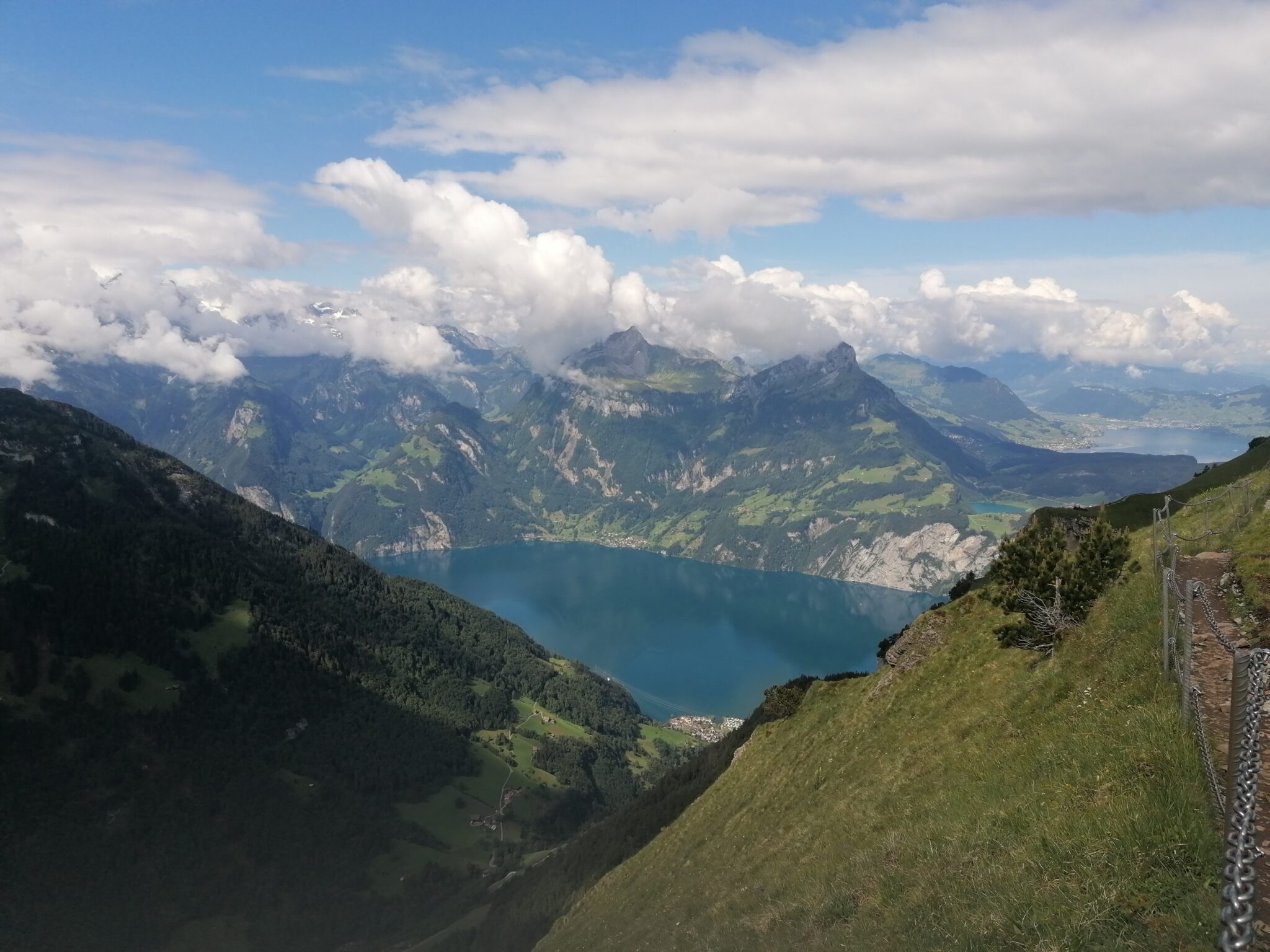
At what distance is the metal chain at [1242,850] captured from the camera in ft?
20.3

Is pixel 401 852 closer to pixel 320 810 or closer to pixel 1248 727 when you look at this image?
pixel 320 810

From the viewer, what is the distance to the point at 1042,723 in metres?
23.0

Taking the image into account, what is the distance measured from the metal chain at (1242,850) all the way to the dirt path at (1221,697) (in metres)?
2.45

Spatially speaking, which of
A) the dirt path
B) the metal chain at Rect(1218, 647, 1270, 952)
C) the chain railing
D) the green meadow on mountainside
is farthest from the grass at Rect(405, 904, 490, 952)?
the metal chain at Rect(1218, 647, 1270, 952)

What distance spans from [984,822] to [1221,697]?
6056 mm

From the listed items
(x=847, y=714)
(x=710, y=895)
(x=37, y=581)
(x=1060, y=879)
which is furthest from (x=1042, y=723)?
(x=37, y=581)

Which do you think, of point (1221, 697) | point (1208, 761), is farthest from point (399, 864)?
point (1208, 761)

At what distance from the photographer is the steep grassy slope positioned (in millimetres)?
12021

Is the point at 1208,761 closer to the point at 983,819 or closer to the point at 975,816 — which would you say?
the point at 983,819

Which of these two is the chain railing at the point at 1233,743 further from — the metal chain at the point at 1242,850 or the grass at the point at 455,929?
the grass at the point at 455,929

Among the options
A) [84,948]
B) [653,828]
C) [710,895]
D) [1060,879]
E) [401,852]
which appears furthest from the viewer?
[401,852]

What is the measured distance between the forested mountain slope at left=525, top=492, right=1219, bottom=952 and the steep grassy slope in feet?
0.21

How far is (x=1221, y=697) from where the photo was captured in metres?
16.4

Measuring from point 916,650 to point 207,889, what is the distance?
6857 inches
